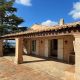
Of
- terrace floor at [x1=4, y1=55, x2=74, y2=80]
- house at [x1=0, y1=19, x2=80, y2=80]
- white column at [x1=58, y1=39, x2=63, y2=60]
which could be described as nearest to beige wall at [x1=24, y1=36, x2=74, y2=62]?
house at [x1=0, y1=19, x2=80, y2=80]

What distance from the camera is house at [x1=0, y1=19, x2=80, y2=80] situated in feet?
24.7

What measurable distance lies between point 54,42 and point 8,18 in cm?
1356

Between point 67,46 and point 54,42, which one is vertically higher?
point 54,42

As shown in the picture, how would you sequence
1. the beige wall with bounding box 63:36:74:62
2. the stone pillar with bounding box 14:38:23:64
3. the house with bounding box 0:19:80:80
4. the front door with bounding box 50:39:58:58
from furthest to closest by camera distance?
the front door with bounding box 50:39:58:58 → the beige wall with bounding box 63:36:74:62 → the stone pillar with bounding box 14:38:23:64 → the house with bounding box 0:19:80:80

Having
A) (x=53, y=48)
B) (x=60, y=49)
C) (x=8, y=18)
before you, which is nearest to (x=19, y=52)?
(x=60, y=49)

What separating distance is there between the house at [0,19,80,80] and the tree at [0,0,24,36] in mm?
6233

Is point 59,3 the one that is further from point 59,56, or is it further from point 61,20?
point 59,56

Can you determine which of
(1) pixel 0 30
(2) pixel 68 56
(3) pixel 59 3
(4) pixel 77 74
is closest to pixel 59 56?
(2) pixel 68 56

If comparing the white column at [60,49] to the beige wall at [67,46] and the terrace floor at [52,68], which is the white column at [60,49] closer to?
the beige wall at [67,46]

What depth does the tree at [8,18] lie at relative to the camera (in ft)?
91.6

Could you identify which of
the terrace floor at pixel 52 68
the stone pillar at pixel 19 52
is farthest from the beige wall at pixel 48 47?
the stone pillar at pixel 19 52

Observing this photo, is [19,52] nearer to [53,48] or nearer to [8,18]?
[53,48]

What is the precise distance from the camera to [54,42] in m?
18.5

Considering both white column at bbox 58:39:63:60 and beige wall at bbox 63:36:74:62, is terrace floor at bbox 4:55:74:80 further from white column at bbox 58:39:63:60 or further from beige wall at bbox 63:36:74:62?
white column at bbox 58:39:63:60
